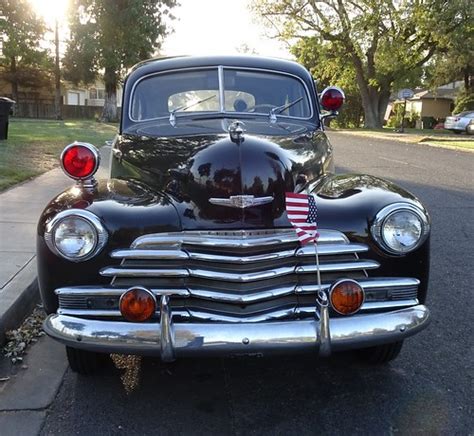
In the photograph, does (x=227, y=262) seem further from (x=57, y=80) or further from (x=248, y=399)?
(x=57, y=80)

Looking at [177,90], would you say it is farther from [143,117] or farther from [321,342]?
[321,342]

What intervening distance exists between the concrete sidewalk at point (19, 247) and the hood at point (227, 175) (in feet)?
4.04

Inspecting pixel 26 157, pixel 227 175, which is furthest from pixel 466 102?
pixel 227 175

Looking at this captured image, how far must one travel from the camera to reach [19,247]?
5023 millimetres

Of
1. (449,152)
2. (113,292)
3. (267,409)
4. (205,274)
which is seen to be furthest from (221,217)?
(449,152)

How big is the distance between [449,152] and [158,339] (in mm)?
16782

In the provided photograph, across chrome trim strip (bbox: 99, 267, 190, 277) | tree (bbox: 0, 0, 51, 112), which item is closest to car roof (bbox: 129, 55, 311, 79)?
chrome trim strip (bbox: 99, 267, 190, 277)

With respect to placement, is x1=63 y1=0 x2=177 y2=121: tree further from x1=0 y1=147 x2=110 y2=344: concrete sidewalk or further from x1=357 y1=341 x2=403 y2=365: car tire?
x1=357 y1=341 x2=403 y2=365: car tire

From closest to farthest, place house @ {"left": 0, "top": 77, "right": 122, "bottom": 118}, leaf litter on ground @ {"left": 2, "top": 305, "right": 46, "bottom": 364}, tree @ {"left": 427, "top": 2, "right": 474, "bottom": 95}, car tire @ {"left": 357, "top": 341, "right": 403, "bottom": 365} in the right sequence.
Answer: car tire @ {"left": 357, "top": 341, "right": 403, "bottom": 365} → leaf litter on ground @ {"left": 2, "top": 305, "right": 46, "bottom": 364} → tree @ {"left": 427, "top": 2, "right": 474, "bottom": 95} → house @ {"left": 0, "top": 77, "right": 122, "bottom": 118}

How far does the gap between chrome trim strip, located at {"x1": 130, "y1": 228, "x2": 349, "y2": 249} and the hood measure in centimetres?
5

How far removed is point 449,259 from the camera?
5.38 metres

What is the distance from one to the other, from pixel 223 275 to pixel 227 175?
22.0 inches

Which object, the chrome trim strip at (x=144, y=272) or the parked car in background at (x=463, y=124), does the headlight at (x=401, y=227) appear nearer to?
the chrome trim strip at (x=144, y=272)

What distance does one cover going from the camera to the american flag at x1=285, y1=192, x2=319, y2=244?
263 cm
